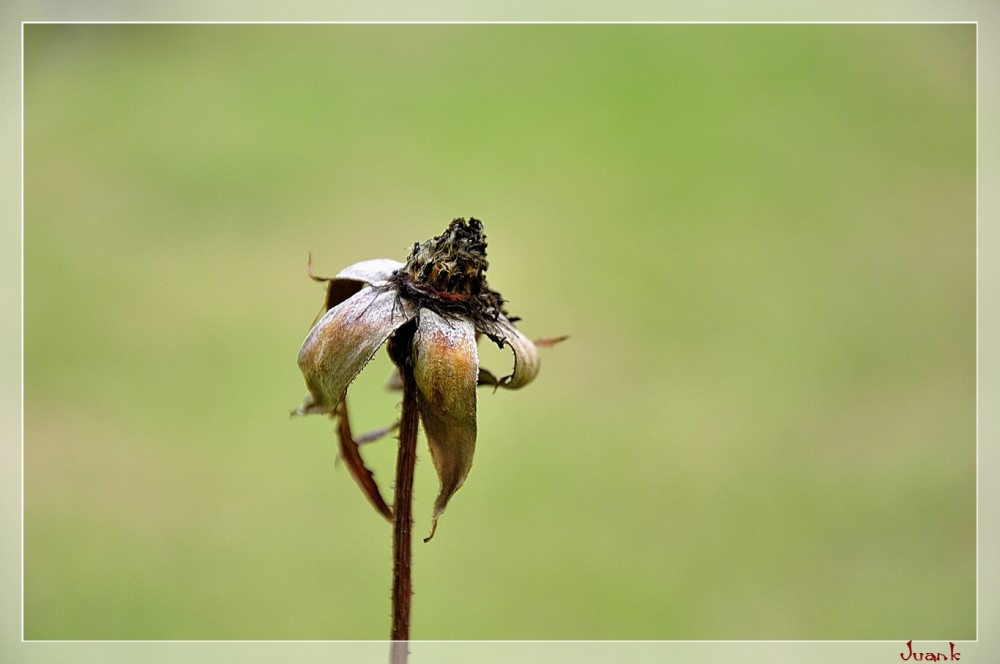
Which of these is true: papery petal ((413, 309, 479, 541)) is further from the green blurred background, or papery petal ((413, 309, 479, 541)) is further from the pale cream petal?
the green blurred background

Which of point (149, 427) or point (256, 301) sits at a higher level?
point (256, 301)

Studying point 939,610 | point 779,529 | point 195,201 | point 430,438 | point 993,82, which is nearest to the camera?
point 430,438

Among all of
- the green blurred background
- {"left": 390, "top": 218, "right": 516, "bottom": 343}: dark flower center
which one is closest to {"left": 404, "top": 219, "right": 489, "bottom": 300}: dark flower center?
{"left": 390, "top": 218, "right": 516, "bottom": 343}: dark flower center

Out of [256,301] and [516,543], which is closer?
[516,543]

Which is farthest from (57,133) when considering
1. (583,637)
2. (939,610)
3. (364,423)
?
(939,610)

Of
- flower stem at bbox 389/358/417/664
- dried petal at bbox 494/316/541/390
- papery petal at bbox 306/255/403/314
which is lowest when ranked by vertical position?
flower stem at bbox 389/358/417/664

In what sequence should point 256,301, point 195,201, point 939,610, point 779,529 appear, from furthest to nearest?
point 195,201 < point 256,301 < point 779,529 < point 939,610

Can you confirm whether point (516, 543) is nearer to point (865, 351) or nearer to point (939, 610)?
point (939, 610)

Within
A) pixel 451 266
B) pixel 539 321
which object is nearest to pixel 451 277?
pixel 451 266
